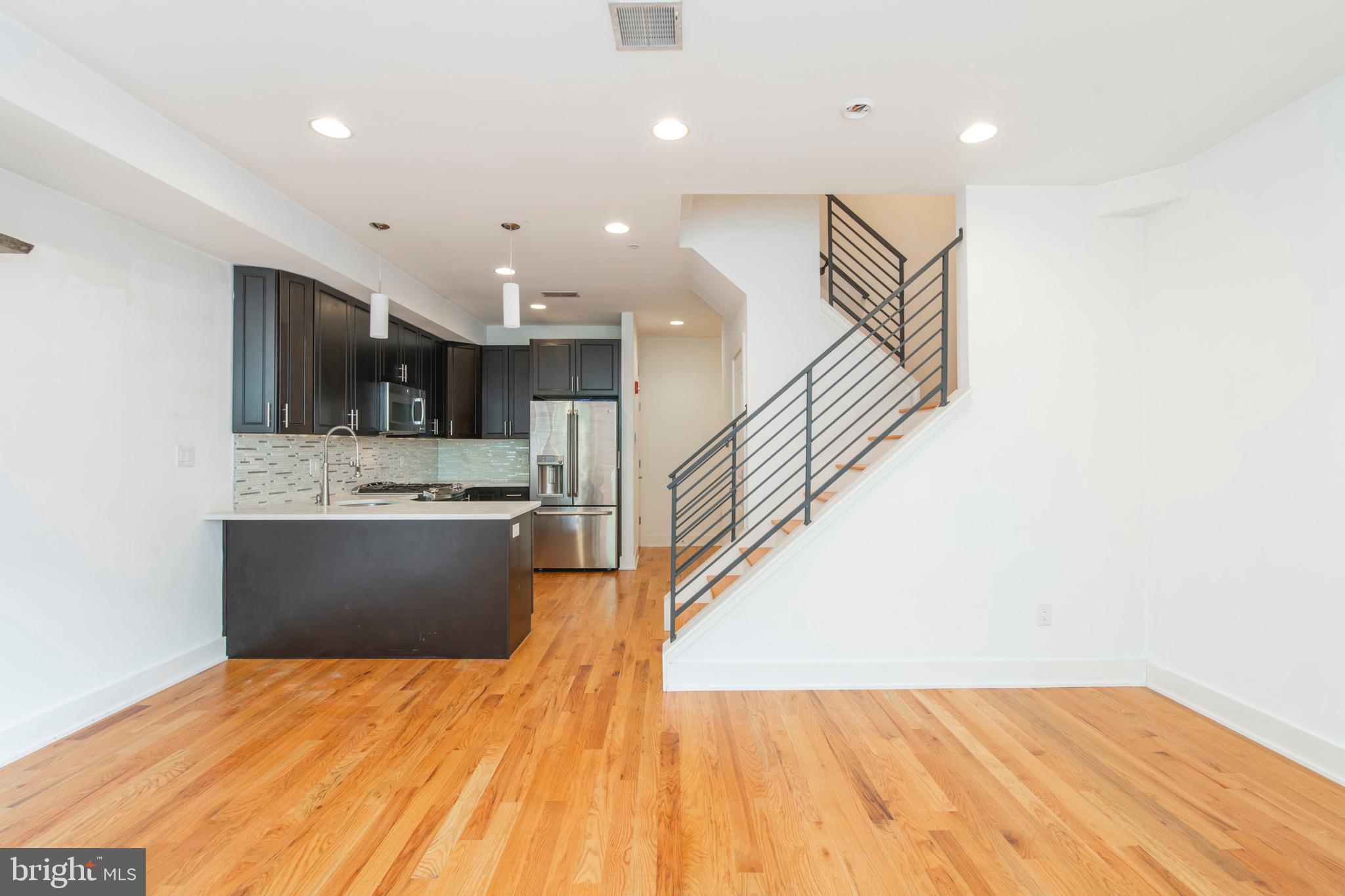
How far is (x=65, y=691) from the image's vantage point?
287 centimetres

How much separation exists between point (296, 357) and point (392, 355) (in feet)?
4.17

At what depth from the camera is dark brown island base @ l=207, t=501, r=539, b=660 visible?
3.84 metres

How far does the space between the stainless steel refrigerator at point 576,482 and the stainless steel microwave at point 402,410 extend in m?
1.20

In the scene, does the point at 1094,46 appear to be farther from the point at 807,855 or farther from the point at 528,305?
the point at 528,305

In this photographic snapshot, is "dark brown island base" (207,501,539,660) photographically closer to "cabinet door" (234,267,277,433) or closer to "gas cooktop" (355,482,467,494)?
"cabinet door" (234,267,277,433)

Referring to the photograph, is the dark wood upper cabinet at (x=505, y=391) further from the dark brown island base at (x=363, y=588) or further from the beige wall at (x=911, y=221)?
the beige wall at (x=911, y=221)

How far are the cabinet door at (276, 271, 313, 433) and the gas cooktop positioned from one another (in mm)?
1379

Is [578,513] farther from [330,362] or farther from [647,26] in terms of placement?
[647,26]

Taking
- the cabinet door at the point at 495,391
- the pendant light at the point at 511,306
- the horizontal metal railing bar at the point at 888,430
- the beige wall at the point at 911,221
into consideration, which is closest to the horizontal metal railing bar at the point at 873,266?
the beige wall at the point at 911,221

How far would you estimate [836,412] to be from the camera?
451 centimetres

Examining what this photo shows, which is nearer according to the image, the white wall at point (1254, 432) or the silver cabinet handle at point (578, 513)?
the white wall at point (1254, 432)

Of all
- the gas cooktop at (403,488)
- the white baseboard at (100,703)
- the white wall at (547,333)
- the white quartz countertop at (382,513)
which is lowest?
the white baseboard at (100,703)

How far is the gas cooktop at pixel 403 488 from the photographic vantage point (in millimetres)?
5449

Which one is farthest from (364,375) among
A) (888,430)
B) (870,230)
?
(870,230)
